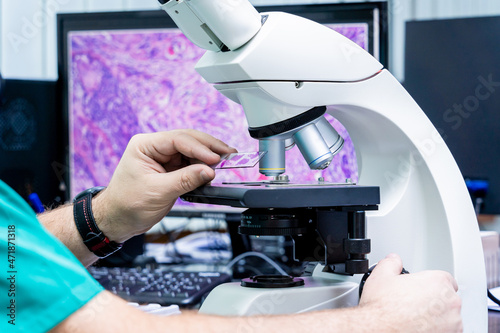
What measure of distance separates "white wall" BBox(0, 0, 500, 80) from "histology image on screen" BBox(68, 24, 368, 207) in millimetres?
1139

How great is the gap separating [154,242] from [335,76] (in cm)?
114

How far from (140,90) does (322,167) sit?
849 millimetres

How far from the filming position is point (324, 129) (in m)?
0.84

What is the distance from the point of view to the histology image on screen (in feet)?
4.91

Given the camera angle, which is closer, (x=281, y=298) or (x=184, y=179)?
(x=281, y=298)

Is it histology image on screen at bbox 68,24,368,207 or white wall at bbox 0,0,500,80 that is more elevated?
white wall at bbox 0,0,500,80

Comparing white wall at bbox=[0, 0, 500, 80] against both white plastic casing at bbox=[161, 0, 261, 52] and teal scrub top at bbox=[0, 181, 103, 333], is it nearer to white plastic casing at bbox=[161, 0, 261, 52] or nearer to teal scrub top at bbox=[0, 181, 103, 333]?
white plastic casing at bbox=[161, 0, 261, 52]

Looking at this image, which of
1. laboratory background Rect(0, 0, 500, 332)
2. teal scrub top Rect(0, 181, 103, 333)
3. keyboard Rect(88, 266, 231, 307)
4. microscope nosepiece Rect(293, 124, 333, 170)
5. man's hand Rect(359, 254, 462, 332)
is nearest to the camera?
teal scrub top Rect(0, 181, 103, 333)

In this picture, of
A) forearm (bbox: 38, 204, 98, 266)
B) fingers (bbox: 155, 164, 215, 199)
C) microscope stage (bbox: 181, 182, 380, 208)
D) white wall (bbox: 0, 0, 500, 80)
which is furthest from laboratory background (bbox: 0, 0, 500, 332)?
white wall (bbox: 0, 0, 500, 80)

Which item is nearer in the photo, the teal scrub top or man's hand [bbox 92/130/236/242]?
the teal scrub top

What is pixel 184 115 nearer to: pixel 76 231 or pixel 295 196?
pixel 76 231

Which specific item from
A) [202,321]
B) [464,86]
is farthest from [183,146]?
[464,86]

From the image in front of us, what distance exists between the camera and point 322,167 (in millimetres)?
815

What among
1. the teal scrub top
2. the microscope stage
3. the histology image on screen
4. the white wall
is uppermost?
the white wall
